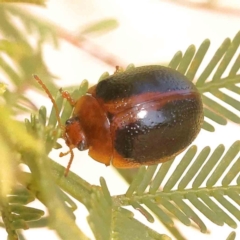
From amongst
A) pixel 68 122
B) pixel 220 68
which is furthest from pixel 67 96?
pixel 220 68

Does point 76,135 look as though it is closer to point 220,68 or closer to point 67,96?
point 67,96

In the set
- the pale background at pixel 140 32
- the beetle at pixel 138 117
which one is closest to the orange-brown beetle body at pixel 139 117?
the beetle at pixel 138 117

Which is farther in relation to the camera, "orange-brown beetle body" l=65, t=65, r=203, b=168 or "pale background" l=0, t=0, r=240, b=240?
"pale background" l=0, t=0, r=240, b=240

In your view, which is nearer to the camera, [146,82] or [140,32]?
[146,82]

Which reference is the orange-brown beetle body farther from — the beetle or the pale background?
the pale background

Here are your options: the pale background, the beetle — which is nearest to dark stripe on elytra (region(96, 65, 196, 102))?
the beetle

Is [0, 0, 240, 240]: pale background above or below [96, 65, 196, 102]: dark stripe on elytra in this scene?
above

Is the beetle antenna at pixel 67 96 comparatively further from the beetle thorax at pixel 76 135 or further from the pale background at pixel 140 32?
the pale background at pixel 140 32
